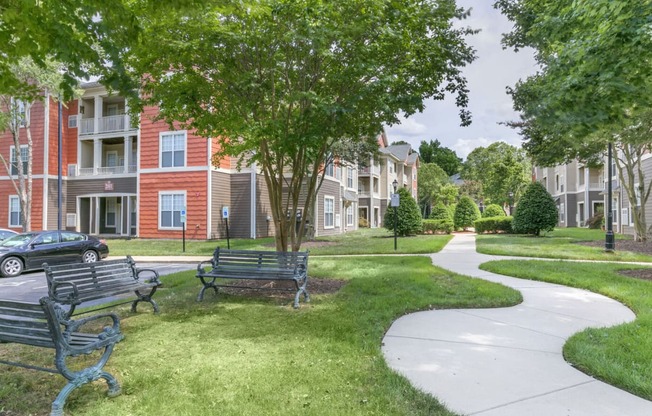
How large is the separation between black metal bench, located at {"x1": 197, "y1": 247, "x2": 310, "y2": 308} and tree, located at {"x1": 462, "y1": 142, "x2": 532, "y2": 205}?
43205 millimetres

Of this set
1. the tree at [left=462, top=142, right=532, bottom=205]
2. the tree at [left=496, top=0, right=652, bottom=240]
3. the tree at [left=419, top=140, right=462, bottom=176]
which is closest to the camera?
the tree at [left=496, top=0, right=652, bottom=240]

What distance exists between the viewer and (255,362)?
4.20 metres

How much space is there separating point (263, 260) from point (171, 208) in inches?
667

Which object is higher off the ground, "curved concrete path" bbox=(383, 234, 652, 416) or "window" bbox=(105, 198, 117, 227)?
"window" bbox=(105, 198, 117, 227)

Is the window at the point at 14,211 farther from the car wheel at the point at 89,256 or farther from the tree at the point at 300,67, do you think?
the tree at the point at 300,67

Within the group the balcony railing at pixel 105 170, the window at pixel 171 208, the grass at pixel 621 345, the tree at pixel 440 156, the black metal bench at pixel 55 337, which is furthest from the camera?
the tree at pixel 440 156

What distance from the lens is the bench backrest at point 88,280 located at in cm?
559

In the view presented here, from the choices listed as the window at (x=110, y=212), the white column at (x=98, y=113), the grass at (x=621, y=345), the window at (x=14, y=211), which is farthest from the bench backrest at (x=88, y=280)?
the window at (x=14, y=211)

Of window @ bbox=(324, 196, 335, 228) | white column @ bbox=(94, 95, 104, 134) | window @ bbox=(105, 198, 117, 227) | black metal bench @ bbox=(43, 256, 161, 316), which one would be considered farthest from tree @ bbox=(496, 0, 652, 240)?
window @ bbox=(105, 198, 117, 227)

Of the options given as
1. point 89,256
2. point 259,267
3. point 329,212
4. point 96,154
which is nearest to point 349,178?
point 329,212

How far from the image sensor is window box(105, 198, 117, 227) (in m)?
27.5

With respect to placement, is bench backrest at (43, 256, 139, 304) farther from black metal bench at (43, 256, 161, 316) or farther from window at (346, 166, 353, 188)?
window at (346, 166, 353, 188)

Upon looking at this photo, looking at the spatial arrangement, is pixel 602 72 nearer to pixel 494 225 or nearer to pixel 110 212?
pixel 494 225

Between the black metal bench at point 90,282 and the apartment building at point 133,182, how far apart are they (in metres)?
14.7
